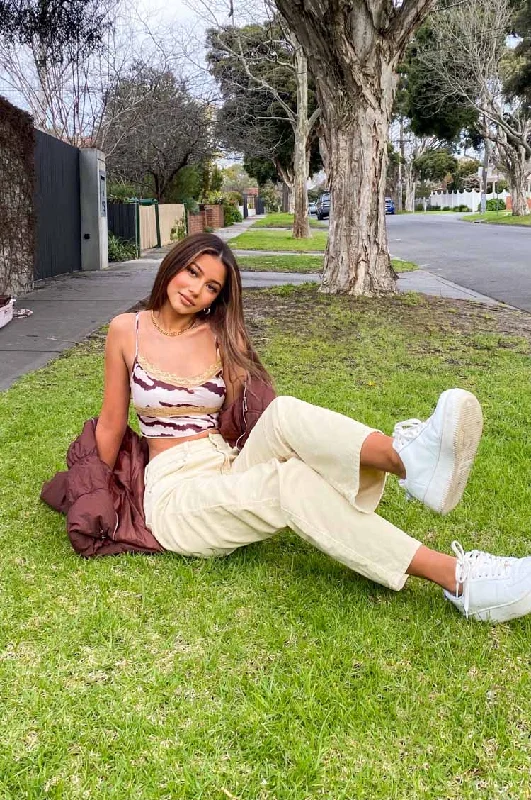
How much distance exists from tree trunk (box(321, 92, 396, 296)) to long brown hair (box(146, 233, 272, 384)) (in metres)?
7.14

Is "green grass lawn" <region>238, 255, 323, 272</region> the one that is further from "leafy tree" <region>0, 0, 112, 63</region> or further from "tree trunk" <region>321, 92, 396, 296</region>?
"leafy tree" <region>0, 0, 112, 63</region>

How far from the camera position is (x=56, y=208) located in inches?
542

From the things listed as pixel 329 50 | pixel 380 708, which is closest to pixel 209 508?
pixel 380 708

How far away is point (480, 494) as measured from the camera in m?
3.59

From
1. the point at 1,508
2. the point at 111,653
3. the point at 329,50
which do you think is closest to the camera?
the point at 111,653

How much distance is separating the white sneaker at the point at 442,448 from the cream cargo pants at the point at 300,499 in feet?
0.42

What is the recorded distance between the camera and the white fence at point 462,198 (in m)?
66.3

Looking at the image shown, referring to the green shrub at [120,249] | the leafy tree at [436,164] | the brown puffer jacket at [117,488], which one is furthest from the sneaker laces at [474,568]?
Result: the leafy tree at [436,164]

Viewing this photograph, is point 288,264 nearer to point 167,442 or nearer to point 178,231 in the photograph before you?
point 178,231

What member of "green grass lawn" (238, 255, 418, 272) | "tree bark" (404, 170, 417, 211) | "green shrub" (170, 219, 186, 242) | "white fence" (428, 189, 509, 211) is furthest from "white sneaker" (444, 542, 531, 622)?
"tree bark" (404, 170, 417, 211)

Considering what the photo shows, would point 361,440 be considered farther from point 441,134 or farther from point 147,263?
point 441,134

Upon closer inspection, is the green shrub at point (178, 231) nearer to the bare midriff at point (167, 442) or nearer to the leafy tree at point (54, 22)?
the leafy tree at point (54, 22)

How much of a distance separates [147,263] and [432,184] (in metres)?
81.0

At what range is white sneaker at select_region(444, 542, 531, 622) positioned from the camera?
7.64 feet
